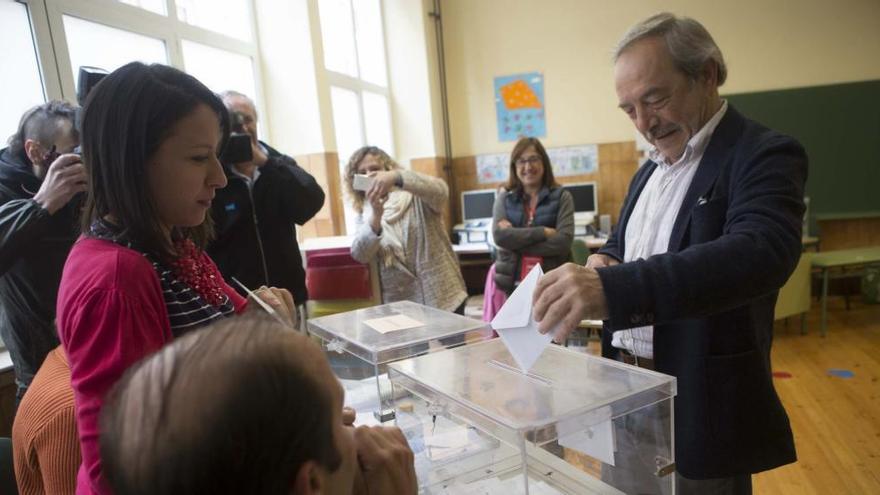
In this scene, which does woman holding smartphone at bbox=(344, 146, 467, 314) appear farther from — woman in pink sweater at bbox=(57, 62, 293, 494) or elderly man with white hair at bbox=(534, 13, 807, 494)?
woman in pink sweater at bbox=(57, 62, 293, 494)

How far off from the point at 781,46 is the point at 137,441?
6104mm

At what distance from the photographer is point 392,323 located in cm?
131

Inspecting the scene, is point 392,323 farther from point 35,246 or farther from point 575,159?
point 575,159

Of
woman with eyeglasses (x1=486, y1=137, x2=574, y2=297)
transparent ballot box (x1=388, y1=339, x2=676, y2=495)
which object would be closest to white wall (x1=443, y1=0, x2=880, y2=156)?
woman with eyeglasses (x1=486, y1=137, x2=574, y2=297)

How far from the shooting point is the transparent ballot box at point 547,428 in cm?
75

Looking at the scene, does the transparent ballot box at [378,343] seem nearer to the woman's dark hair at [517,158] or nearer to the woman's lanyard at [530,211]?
the woman's lanyard at [530,211]

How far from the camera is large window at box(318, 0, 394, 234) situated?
15.4ft

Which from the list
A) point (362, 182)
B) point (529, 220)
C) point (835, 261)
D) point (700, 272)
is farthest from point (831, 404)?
point (700, 272)

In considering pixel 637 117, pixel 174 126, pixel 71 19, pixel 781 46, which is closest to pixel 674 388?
pixel 637 117

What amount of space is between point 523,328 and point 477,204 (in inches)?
193

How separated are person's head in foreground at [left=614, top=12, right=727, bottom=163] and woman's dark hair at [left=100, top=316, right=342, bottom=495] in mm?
892

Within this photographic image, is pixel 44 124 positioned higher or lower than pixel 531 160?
higher

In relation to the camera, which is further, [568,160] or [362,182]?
[568,160]

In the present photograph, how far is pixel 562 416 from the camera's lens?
2.35ft
